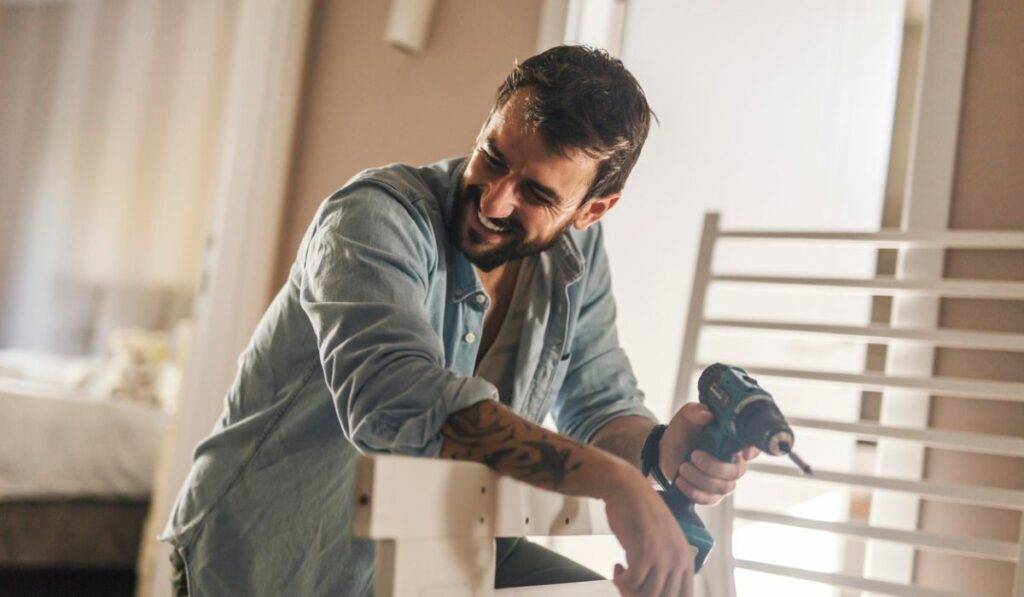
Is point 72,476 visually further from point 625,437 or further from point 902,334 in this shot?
point 902,334

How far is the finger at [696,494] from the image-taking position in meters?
1.09

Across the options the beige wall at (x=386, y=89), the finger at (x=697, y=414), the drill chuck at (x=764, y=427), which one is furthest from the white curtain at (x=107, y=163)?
the drill chuck at (x=764, y=427)

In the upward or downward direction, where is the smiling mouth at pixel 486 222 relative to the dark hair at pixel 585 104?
downward

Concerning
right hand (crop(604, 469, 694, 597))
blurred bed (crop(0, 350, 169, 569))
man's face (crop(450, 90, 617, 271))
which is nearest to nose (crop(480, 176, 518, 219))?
man's face (crop(450, 90, 617, 271))

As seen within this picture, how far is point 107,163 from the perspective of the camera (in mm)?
5227

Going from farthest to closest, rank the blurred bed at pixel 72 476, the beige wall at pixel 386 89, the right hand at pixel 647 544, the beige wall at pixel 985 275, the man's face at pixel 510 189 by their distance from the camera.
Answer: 1. the blurred bed at pixel 72 476
2. the beige wall at pixel 386 89
3. the beige wall at pixel 985 275
4. the man's face at pixel 510 189
5. the right hand at pixel 647 544

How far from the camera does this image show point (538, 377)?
1327 millimetres

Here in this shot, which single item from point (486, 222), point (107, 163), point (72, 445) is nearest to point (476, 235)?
point (486, 222)

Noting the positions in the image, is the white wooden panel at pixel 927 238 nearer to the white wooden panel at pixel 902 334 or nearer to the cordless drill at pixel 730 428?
the white wooden panel at pixel 902 334

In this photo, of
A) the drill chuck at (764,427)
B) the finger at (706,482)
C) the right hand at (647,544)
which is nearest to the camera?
the right hand at (647,544)

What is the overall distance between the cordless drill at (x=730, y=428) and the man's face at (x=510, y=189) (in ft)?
0.95

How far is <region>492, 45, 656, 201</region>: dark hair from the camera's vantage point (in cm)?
117

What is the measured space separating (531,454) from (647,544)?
12 centimetres

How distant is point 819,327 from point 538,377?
0.52 meters
